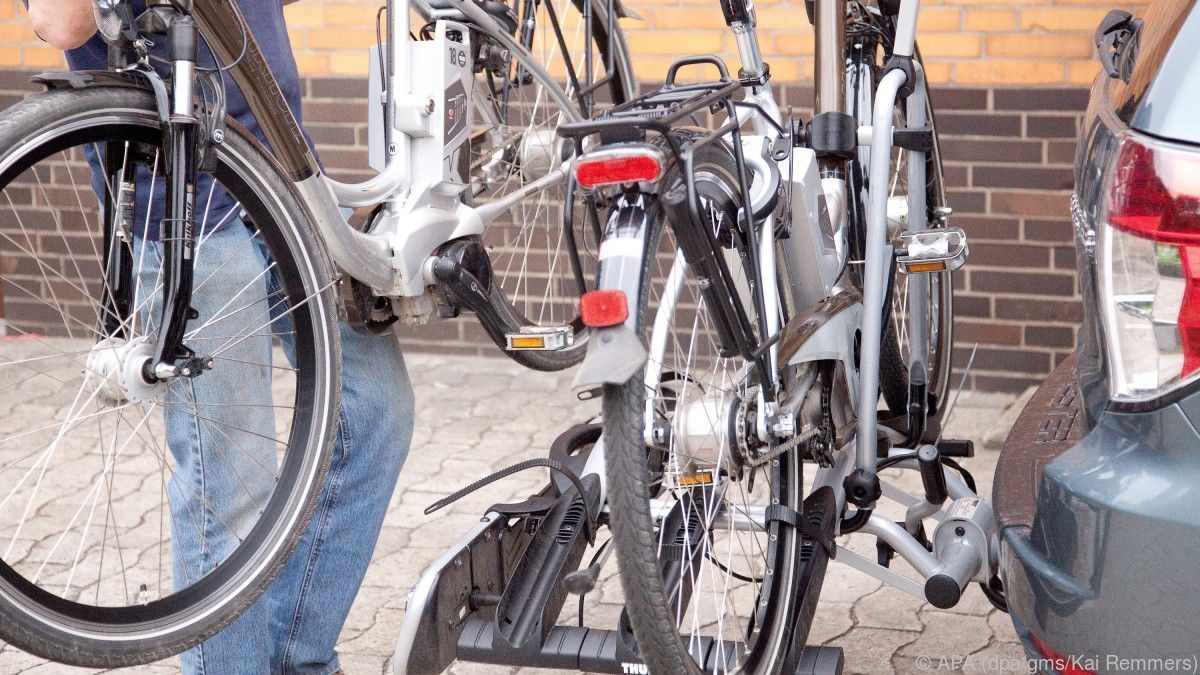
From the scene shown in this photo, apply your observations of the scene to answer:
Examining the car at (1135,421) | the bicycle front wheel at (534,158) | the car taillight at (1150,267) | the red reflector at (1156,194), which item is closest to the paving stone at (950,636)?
the bicycle front wheel at (534,158)

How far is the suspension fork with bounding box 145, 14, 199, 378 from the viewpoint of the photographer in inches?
87.8

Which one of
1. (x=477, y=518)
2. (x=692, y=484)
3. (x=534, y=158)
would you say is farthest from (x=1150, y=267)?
(x=477, y=518)

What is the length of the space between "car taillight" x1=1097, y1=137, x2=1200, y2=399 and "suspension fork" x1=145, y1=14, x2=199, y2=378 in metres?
1.43

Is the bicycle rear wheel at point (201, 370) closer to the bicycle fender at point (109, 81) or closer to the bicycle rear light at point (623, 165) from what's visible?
the bicycle fender at point (109, 81)

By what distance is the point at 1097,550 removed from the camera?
1.85m

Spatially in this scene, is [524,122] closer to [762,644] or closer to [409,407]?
[409,407]

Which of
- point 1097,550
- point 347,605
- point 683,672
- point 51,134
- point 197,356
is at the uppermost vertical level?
point 51,134

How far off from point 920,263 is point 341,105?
12.0 feet

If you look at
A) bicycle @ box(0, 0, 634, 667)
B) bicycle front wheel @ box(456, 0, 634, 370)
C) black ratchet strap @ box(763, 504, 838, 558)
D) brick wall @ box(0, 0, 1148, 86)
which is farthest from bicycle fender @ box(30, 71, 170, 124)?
brick wall @ box(0, 0, 1148, 86)

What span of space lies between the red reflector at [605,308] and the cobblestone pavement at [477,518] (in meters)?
1.54

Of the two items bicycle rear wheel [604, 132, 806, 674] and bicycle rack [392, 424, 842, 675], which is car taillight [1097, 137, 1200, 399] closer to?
bicycle rear wheel [604, 132, 806, 674]

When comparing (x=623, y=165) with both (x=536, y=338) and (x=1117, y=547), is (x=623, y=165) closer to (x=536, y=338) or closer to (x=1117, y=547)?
(x=1117, y=547)

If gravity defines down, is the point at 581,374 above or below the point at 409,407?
above

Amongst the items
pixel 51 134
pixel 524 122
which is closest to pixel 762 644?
pixel 51 134
